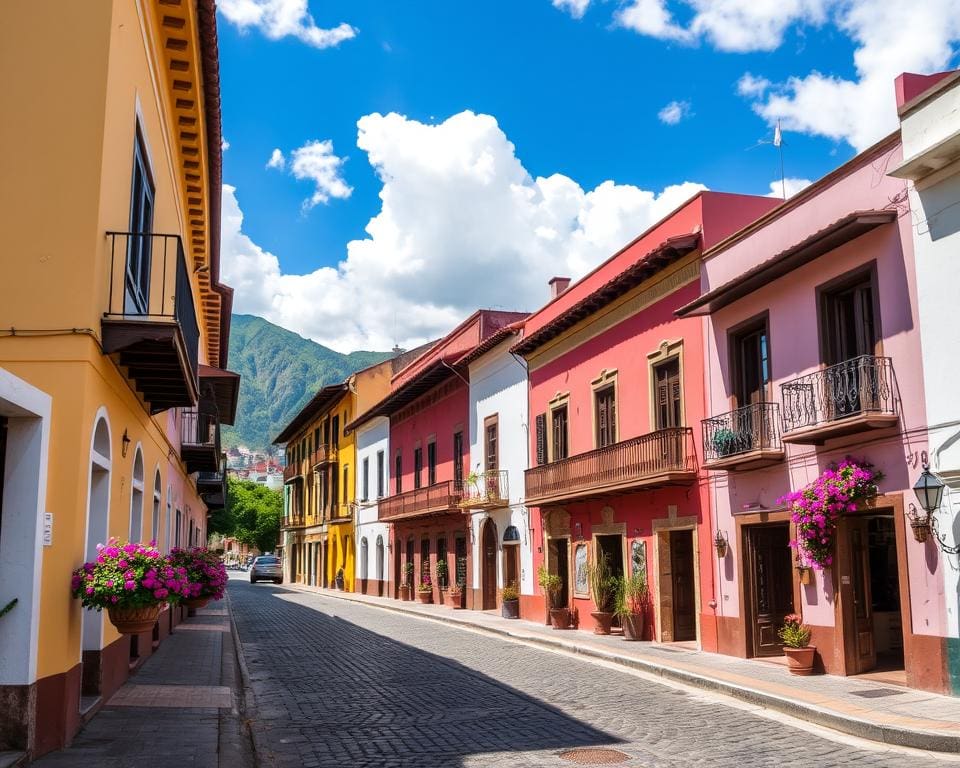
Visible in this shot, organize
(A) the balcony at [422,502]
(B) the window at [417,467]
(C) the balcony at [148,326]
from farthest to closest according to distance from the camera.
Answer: (B) the window at [417,467], (A) the balcony at [422,502], (C) the balcony at [148,326]

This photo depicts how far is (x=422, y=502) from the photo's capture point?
30.8m

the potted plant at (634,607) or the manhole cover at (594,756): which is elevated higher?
the potted plant at (634,607)

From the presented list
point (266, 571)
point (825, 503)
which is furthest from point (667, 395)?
point (266, 571)

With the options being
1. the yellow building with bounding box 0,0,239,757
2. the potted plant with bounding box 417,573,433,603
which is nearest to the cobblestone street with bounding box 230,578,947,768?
the yellow building with bounding box 0,0,239,757

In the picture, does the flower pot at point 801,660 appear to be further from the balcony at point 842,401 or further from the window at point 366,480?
the window at point 366,480

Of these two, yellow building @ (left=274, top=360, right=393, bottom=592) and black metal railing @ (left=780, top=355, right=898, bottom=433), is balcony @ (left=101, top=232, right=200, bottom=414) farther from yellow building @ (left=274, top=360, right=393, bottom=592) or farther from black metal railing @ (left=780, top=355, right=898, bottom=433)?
yellow building @ (left=274, top=360, right=393, bottom=592)

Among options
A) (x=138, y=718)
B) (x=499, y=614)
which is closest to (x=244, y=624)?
(x=499, y=614)

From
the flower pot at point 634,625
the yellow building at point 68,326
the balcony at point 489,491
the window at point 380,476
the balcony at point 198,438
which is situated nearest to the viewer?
the yellow building at point 68,326

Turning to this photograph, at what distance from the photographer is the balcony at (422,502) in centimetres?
2808

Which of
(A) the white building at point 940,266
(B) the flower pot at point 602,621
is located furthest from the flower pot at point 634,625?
(A) the white building at point 940,266

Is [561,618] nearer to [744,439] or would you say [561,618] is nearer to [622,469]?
[622,469]

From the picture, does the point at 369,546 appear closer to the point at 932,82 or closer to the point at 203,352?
the point at 203,352

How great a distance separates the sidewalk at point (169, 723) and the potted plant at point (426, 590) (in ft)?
55.4

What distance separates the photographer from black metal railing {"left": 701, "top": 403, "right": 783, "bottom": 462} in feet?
44.6
